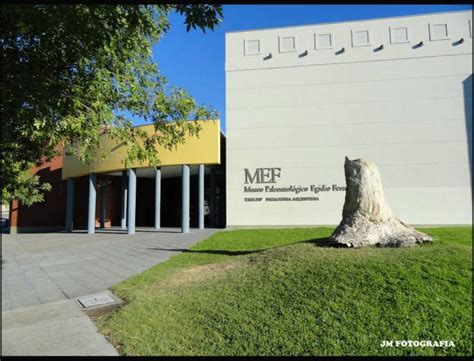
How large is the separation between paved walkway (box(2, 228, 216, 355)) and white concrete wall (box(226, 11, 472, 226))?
30.0ft

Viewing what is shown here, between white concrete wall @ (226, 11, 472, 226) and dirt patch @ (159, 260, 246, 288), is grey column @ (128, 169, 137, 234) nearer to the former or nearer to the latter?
white concrete wall @ (226, 11, 472, 226)

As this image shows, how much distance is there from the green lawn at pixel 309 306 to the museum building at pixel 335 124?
13663 millimetres

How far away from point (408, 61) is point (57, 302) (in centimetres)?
2114

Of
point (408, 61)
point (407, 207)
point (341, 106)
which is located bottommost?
point (407, 207)

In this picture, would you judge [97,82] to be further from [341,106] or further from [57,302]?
[341,106]

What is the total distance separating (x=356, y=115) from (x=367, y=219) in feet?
46.7

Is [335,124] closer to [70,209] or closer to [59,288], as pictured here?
[59,288]

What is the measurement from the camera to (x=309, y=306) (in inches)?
213

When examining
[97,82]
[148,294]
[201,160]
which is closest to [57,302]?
[148,294]

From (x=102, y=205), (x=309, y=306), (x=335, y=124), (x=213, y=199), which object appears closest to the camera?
(x=309, y=306)

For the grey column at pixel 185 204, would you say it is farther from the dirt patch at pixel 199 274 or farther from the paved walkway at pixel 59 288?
the dirt patch at pixel 199 274

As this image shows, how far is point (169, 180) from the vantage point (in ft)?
104

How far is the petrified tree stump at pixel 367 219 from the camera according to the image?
26.7 ft

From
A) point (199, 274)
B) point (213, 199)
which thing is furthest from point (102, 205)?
point (199, 274)
